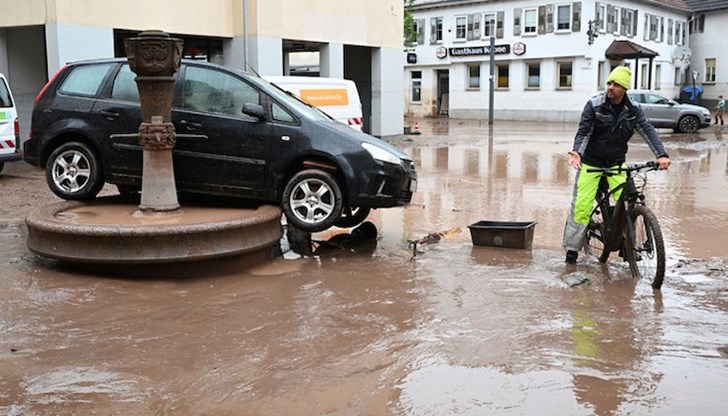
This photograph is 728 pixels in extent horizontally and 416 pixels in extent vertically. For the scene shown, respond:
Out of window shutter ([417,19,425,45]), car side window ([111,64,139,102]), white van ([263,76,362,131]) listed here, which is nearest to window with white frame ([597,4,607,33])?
window shutter ([417,19,425,45])

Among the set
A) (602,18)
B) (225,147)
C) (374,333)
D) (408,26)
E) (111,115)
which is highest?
(602,18)

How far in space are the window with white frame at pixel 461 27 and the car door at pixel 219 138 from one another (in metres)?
43.4

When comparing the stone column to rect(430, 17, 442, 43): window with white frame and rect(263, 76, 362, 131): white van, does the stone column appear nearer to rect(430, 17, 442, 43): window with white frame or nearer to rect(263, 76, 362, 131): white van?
rect(263, 76, 362, 131): white van

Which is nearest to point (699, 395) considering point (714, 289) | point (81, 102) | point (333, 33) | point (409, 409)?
point (409, 409)

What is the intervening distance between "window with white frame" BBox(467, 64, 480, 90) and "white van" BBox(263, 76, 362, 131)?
113 feet

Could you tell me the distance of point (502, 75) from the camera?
48906 mm

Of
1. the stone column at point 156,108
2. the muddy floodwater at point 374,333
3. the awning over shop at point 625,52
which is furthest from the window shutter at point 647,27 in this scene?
the stone column at point 156,108

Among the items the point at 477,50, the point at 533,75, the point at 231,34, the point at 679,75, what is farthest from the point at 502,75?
the point at 231,34

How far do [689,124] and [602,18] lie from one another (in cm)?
1374

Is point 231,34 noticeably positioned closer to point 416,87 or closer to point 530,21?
point 530,21

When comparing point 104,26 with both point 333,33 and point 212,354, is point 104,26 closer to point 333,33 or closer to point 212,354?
point 333,33

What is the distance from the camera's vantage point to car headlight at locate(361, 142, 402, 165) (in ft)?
26.3

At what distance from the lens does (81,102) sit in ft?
28.1

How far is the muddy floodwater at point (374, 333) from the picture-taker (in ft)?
14.4
